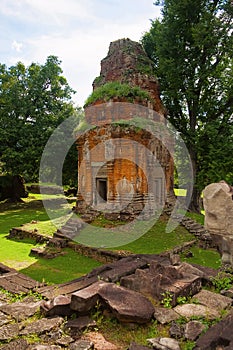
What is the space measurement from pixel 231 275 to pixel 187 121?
13.7 meters

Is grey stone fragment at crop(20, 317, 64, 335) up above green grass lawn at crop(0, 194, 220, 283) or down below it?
above

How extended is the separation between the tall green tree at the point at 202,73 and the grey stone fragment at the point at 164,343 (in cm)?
1124

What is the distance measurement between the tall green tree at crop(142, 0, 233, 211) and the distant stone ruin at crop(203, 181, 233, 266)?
1144 cm

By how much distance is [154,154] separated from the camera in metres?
15.1

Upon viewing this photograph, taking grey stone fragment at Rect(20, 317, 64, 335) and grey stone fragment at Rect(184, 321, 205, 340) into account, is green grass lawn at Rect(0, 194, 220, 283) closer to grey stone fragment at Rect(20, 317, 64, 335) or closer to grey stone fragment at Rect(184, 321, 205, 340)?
grey stone fragment at Rect(20, 317, 64, 335)

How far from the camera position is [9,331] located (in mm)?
4633

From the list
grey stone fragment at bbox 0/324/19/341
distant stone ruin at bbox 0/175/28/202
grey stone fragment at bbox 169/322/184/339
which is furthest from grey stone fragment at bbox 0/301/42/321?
distant stone ruin at bbox 0/175/28/202

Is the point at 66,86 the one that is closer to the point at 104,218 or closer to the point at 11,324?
the point at 104,218

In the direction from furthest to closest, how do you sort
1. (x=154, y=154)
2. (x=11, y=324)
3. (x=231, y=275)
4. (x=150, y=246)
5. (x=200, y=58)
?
(x=200, y=58) → (x=154, y=154) → (x=150, y=246) → (x=231, y=275) → (x=11, y=324)

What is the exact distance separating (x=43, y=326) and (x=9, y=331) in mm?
534

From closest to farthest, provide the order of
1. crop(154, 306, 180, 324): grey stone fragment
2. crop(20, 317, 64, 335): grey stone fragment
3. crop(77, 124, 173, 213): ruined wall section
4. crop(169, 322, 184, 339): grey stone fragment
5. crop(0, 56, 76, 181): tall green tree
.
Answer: crop(169, 322, 184, 339): grey stone fragment → crop(20, 317, 64, 335): grey stone fragment → crop(154, 306, 180, 324): grey stone fragment → crop(77, 124, 173, 213): ruined wall section → crop(0, 56, 76, 181): tall green tree

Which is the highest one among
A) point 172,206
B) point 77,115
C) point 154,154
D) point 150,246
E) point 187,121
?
point 77,115

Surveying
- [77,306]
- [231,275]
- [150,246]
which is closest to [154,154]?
[150,246]

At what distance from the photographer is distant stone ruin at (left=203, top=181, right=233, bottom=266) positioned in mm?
3330
